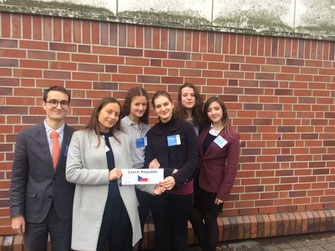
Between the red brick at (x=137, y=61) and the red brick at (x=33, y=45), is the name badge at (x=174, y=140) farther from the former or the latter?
the red brick at (x=33, y=45)

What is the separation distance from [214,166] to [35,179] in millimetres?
1659

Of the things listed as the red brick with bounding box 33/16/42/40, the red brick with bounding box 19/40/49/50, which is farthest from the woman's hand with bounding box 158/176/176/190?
the red brick with bounding box 33/16/42/40

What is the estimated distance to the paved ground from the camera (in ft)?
10.4

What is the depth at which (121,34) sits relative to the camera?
2.86 metres

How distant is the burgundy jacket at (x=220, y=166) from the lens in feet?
8.21

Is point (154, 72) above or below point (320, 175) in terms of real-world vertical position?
above

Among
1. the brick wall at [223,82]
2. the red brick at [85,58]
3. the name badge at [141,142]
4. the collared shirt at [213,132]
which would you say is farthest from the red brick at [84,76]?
the collared shirt at [213,132]

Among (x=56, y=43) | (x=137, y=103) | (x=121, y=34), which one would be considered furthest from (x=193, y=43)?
(x=56, y=43)

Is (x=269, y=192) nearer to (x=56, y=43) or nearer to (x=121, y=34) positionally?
(x=121, y=34)

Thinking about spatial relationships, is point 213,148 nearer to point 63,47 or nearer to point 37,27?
point 63,47

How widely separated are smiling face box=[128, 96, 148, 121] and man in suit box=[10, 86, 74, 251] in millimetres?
618

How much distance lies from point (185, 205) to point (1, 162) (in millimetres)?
2035

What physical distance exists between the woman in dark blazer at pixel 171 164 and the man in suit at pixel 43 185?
787 mm

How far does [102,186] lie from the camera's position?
2.04 metres
